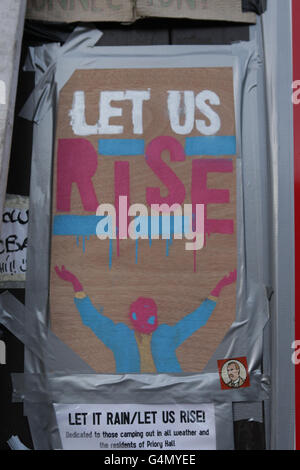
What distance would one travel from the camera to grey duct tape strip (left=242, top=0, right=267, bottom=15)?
2.68 m

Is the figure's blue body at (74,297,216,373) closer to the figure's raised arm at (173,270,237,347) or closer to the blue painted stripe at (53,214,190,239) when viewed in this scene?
the figure's raised arm at (173,270,237,347)

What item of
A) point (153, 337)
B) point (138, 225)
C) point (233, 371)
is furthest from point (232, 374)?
point (138, 225)

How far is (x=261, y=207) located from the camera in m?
2.62

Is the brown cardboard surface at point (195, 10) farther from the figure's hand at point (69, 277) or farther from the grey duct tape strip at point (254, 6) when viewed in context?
the figure's hand at point (69, 277)

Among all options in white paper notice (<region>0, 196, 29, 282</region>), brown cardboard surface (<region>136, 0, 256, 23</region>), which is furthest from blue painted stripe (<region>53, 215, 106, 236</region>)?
brown cardboard surface (<region>136, 0, 256, 23</region>)

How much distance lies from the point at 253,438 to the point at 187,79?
1962 mm

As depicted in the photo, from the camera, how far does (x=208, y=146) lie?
263cm

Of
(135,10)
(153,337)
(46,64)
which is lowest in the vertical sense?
(153,337)

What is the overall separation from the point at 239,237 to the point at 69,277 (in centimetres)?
94

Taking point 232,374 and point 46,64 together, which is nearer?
point 232,374

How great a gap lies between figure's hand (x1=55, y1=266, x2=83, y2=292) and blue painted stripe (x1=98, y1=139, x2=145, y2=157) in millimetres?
671

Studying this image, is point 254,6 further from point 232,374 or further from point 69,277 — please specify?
point 232,374
